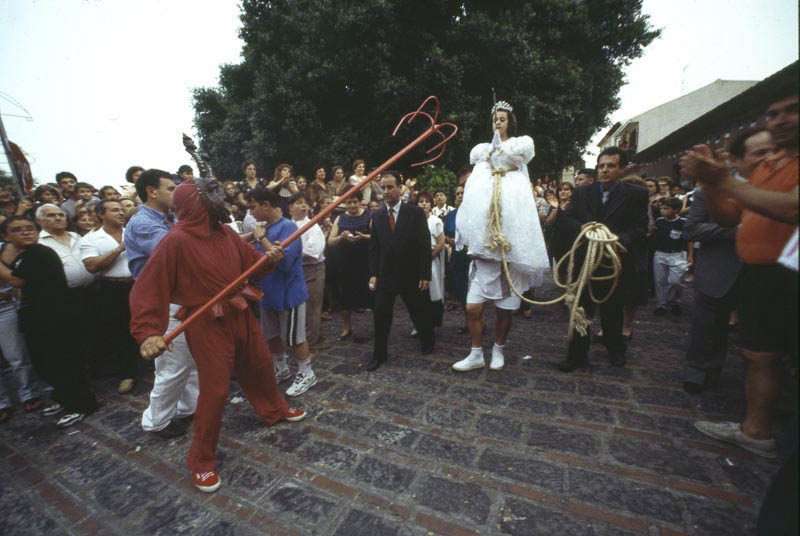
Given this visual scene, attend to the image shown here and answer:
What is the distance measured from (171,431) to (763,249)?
4.44 m

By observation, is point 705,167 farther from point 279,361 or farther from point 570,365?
point 279,361

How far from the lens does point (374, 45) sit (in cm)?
1212

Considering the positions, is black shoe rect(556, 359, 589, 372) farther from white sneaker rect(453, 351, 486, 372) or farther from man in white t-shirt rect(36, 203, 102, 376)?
man in white t-shirt rect(36, 203, 102, 376)

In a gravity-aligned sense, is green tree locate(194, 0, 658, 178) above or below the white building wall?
below

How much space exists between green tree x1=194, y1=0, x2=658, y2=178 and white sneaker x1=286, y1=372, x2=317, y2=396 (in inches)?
401

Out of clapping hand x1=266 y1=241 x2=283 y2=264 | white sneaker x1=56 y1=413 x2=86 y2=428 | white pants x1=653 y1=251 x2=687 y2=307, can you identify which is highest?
clapping hand x1=266 y1=241 x2=283 y2=264

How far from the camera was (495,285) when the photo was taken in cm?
372

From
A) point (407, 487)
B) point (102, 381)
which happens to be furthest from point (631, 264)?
point (102, 381)

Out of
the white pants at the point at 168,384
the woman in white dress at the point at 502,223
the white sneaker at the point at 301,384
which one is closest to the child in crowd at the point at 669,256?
the woman in white dress at the point at 502,223

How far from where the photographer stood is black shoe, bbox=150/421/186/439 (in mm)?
3150

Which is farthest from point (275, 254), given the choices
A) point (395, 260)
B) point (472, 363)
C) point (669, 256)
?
point (669, 256)

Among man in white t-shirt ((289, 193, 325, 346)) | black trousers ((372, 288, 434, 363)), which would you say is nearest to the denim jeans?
man in white t-shirt ((289, 193, 325, 346))

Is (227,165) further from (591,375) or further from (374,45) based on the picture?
(591,375)

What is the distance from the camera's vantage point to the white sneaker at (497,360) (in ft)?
12.9
